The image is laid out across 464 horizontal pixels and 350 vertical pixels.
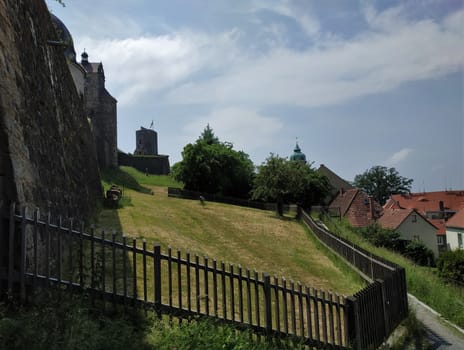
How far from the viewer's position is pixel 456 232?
4503cm

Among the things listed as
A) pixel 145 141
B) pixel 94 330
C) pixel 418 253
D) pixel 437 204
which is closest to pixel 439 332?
pixel 94 330

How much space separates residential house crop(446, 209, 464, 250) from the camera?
1737 inches

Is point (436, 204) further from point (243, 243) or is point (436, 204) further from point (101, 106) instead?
point (243, 243)

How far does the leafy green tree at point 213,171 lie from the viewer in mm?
45281

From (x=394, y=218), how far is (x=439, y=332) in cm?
4210

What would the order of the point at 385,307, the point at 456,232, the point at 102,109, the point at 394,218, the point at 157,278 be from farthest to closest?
the point at 102,109
the point at 394,218
the point at 456,232
the point at 385,307
the point at 157,278

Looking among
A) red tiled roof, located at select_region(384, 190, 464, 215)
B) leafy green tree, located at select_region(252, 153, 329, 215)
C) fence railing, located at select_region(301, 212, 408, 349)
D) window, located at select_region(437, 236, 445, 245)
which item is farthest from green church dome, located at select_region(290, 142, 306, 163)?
fence railing, located at select_region(301, 212, 408, 349)

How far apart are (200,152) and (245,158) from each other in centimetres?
704

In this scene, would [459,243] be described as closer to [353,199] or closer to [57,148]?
[353,199]

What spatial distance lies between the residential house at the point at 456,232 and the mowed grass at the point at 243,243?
28691mm

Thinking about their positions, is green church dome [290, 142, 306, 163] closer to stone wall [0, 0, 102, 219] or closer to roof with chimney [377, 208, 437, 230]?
roof with chimney [377, 208, 437, 230]

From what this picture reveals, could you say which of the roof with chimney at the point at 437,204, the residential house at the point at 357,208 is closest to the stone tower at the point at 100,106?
the residential house at the point at 357,208

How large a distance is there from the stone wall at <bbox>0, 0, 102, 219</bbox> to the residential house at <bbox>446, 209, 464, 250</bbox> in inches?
1698

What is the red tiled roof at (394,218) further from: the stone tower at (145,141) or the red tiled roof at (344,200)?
the stone tower at (145,141)
